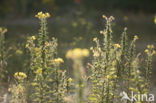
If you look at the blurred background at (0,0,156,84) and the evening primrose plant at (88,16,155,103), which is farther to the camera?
the blurred background at (0,0,156,84)

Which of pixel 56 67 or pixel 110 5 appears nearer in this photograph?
pixel 56 67

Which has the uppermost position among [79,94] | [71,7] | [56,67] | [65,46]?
[71,7]

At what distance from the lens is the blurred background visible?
8.29 meters

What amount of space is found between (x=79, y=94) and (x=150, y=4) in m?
12.8

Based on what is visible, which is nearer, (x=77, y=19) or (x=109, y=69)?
(x=109, y=69)

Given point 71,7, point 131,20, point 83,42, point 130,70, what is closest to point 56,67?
point 130,70

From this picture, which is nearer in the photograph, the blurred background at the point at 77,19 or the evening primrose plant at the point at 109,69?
the evening primrose plant at the point at 109,69

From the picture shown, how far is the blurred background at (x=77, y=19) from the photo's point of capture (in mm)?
8289

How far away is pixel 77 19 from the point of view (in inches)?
392

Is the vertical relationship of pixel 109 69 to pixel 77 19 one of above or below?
below

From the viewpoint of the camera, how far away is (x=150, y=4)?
14.7m

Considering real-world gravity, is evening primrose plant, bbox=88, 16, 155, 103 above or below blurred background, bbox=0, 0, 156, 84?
below

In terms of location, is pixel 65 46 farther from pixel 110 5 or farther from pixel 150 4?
pixel 150 4

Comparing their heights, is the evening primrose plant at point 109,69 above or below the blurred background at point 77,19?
below
